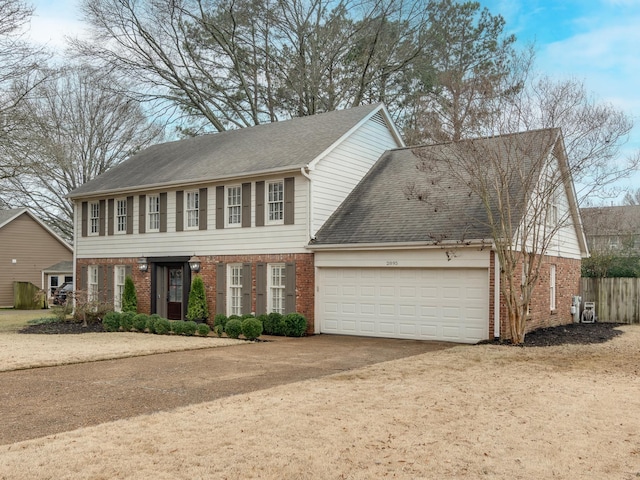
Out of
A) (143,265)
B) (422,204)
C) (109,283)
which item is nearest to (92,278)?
(109,283)

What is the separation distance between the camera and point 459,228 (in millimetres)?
15305

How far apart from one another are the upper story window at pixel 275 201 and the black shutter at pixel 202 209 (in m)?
2.63

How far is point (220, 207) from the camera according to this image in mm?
19500

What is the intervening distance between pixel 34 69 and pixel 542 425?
1828 cm

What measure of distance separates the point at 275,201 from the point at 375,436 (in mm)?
12451

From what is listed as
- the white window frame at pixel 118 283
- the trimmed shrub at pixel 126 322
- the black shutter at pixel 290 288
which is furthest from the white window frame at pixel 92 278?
the black shutter at pixel 290 288

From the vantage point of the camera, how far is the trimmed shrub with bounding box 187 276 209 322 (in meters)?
19.3

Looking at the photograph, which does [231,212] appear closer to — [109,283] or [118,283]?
[118,283]

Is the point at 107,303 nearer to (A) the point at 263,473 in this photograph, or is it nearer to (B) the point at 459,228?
(B) the point at 459,228

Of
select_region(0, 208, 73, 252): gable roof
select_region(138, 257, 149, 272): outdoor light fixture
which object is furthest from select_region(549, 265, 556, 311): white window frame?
select_region(0, 208, 73, 252): gable roof

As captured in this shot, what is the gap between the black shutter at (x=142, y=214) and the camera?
2167 cm

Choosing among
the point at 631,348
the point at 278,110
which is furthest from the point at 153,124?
the point at 631,348

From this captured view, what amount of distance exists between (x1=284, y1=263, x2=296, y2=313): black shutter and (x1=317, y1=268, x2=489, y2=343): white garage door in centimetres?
72

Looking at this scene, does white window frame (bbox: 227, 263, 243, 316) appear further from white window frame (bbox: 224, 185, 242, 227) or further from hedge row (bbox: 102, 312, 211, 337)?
hedge row (bbox: 102, 312, 211, 337)
